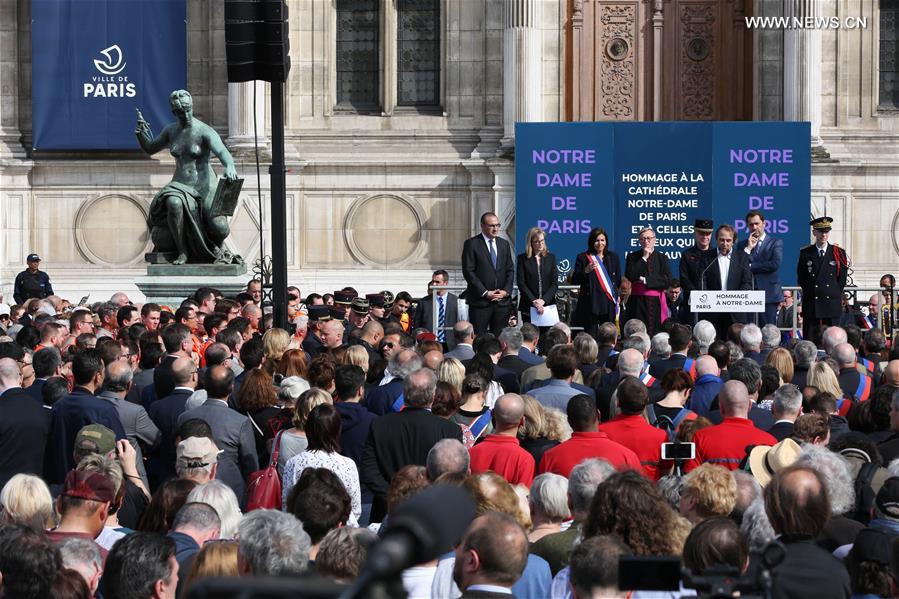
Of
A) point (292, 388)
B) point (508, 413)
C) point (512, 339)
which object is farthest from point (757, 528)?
point (512, 339)

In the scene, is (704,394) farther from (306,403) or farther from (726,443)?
(306,403)

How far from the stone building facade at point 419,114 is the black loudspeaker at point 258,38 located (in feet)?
40.6

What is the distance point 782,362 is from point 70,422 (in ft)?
16.4

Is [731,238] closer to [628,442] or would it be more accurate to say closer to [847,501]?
[628,442]

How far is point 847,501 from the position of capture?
22.6 feet

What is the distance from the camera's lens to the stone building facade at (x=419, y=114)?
2552cm

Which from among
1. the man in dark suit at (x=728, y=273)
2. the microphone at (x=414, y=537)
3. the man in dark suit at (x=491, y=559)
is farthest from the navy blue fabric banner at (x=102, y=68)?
the microphone at (x=414, y=537)

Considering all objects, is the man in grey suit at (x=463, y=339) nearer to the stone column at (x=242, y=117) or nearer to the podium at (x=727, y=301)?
the podium at (x=727, y=301)

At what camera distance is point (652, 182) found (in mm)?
22922

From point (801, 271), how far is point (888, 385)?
8.34m

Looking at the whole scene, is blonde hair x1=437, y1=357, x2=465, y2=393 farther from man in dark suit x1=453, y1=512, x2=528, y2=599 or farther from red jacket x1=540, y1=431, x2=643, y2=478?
man in dark suit x1=453, y1=512, x2=528, y2=599

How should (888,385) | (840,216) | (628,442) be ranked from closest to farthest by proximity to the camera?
(628,442)
(888,385)
(840,216)

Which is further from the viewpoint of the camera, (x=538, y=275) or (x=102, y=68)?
(x=102, y=68)

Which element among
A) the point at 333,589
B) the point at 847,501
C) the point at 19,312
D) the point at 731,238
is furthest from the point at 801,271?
the point at 333,589
